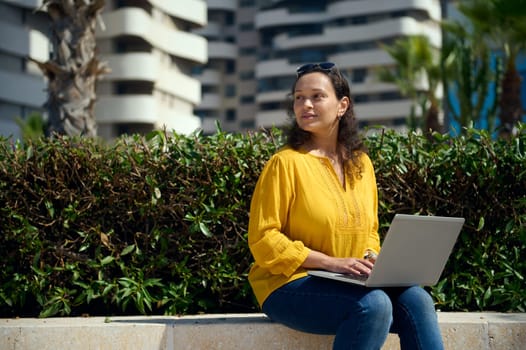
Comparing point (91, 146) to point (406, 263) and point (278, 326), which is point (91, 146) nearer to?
point (278, 326)

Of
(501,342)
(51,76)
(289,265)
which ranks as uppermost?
(51,76)

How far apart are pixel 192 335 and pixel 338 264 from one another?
35.9 inches

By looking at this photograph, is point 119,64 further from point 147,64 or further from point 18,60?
point 18,60

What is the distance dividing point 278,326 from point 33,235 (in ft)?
5.08

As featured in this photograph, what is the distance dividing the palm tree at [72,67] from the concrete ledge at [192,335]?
7.52 meters

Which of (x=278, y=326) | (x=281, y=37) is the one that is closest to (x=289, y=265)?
(x=278, y=326)

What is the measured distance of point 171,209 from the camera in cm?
491

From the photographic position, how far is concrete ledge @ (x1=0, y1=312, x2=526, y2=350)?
14.0ft

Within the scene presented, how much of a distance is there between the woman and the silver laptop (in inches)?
2.4

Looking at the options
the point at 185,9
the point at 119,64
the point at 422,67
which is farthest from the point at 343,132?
the point at 185,9

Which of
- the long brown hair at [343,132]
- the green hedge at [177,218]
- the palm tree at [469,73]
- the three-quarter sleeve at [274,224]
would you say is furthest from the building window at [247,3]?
the three-quarter sleeve at [274,224]

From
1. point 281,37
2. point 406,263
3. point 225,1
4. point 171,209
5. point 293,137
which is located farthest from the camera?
point 225,1

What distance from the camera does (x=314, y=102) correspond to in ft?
13.4

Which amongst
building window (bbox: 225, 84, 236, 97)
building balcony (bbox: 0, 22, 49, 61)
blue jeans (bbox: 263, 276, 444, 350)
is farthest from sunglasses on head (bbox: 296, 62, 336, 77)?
building window (bbox: 225, 84, 236, 97)
